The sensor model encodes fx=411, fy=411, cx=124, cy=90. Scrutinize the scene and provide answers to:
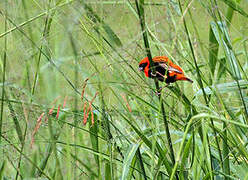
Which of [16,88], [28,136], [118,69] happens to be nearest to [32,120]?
[28,136]

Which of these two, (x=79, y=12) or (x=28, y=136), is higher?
(x=79, y=12)

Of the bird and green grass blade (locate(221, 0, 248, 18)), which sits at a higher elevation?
green grass blade (locate(221, 0, 248, 18))

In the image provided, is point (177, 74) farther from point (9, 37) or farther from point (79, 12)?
point (9, 37)

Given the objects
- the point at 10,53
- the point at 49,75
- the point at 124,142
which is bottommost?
the point at 124,142

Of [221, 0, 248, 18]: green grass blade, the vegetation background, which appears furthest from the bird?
[221, 0, 248, 18]: green grass blade

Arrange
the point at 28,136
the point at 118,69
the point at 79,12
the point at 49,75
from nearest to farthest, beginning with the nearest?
1. the point at 49,75
2. the point at 79,12
3. the point at 28,136
4. the point at 118,69

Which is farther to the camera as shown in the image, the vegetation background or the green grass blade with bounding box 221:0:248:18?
the green grass blade with bounding box 221:0:248:18

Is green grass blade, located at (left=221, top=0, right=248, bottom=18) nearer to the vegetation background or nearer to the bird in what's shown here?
the vegetation background

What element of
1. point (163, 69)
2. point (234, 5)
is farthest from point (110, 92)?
point (234, 5)

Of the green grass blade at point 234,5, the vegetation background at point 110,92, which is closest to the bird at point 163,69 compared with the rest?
the vegetation background at point 110,92

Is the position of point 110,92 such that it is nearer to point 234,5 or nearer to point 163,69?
point 163,69

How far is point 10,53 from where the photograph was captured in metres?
1.21

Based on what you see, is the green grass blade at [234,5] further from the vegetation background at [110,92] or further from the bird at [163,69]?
the bird at [163,69]

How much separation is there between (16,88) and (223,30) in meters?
0.62
